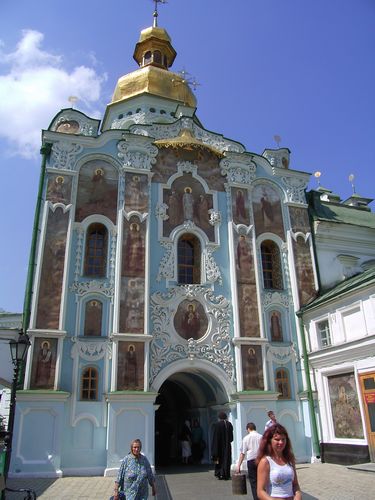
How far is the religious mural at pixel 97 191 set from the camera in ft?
53.0

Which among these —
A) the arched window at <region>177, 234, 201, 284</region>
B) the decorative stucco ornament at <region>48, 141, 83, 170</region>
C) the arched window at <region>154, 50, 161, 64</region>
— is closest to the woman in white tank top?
the arched window at <region>177, 234, 201, 284</region>

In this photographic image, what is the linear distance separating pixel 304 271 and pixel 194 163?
6321 millimetres

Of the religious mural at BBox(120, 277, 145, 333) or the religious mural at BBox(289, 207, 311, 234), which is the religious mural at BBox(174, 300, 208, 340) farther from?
the religious mural at BBox(289, 207, 311, 234)

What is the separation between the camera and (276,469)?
405 cm

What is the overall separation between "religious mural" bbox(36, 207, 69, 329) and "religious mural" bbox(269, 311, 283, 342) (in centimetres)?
784

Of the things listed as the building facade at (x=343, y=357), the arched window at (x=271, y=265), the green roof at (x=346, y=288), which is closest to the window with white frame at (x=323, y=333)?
the building facade at (x=343, y=357)

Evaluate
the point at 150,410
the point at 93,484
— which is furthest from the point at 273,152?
the point at 93,484

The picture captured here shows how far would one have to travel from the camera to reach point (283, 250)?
18.0 metres

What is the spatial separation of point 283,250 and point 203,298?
4271 mm

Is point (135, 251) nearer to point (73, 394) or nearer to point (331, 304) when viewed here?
point (73, 394)

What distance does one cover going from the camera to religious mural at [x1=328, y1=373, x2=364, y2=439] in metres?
13.7

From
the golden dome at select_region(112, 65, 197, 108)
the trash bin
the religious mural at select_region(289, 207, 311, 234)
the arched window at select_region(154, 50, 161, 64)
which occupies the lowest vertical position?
the trash bin

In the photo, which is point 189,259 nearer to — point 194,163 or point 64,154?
Answer: point 194,163

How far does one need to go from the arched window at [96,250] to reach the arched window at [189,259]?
113 inches
